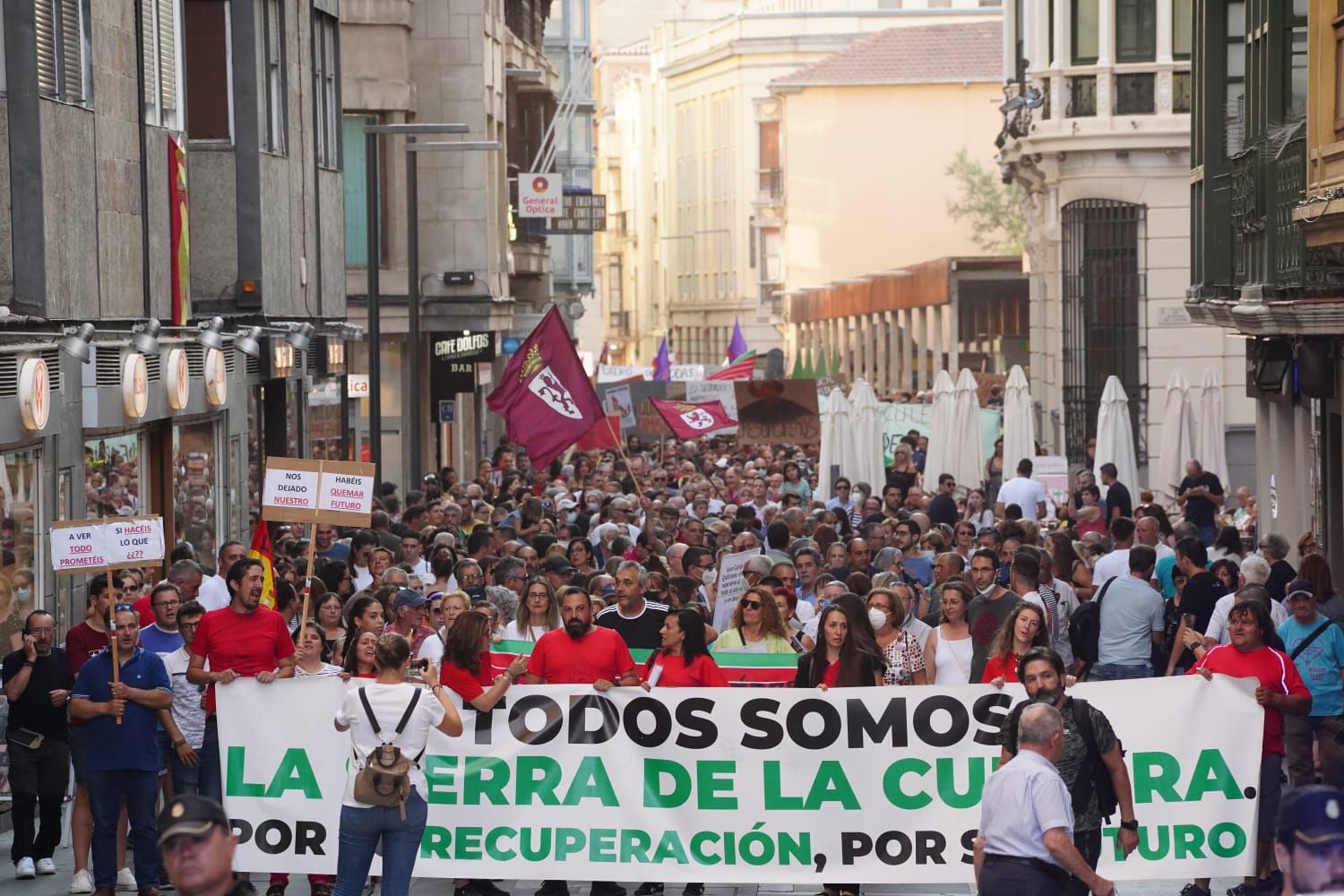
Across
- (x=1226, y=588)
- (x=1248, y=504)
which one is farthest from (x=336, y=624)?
(x=1248, y=504)

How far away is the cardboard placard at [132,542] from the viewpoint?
1302 cm

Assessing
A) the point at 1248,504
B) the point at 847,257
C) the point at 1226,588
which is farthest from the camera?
the point at 847,257

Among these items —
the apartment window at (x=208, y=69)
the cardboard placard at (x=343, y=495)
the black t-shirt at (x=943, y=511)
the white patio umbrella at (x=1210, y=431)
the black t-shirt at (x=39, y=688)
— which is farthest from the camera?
the white patio umbrella at (x=1210, y=431)

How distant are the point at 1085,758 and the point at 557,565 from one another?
24.1 ft

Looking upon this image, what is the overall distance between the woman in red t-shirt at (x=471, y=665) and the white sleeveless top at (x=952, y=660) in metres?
2.22

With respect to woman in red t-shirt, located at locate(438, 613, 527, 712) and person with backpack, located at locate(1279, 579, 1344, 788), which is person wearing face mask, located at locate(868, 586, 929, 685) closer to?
woman in red t-shirt, located at locate(438, 613, 527, 712)

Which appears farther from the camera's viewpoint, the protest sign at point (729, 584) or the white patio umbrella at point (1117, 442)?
the white patio umbrella at point (1117, 442)

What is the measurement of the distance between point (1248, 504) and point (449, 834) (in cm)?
1610

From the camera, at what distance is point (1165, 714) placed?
11805 millimetres

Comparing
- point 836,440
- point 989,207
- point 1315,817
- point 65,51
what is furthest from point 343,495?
point 989,207

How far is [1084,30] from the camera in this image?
37062 millimetres

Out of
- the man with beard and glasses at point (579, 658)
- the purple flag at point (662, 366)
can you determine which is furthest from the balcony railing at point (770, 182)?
the man with beard and glasses at point (579, 658)

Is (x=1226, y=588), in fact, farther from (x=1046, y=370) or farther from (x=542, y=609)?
(x=1046, y=370)

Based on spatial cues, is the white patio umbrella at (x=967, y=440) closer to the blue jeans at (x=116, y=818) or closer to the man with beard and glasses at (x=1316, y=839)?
the blue jeans at (x=116, y=818)
